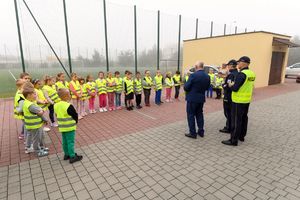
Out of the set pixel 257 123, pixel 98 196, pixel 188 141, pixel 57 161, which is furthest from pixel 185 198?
pixel 257 123

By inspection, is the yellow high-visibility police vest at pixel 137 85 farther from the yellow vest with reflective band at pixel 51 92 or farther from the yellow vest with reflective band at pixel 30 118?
the yellow vest with reflective band at pixel 30 118

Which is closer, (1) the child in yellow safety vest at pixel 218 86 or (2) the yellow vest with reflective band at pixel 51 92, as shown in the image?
(2) the yellow vest with reflective band at pixel 51 92

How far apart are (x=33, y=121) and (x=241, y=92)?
Answer: 454 cm

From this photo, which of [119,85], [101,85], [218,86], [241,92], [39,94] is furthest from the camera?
[218,86]

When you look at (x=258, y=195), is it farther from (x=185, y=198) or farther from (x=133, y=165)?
(x=133, y=165)

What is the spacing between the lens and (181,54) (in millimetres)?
17484

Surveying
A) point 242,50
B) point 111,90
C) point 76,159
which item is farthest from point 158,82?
point 242,50

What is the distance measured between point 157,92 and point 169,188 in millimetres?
6138

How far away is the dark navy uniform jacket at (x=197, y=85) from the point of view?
187 inches

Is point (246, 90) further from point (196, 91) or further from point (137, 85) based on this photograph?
point (137, 85)

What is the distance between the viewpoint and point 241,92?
171 inches

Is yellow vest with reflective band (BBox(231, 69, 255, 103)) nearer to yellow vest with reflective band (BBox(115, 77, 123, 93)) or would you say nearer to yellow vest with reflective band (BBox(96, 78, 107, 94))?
yellow vest with reflective band (BBox(115, 77, 123, 93))

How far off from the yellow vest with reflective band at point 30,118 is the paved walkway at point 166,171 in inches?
28.8

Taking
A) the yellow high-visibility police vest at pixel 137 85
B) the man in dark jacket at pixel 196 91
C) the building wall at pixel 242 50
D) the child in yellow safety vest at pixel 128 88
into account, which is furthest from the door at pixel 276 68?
the man in dark jacket at pixel 196 91
